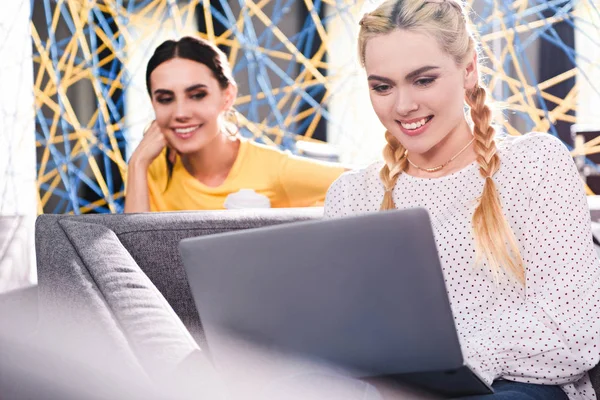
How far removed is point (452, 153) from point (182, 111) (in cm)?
104

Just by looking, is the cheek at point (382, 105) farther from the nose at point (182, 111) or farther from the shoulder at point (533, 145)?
the nose at point (182, 111)

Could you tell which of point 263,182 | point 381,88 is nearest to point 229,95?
point 263,182

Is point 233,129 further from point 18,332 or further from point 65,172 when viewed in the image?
point 65,172

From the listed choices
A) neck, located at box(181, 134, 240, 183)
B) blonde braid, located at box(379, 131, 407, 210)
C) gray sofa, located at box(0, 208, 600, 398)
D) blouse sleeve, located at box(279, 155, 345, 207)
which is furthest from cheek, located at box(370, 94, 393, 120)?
neck, located at box(181, 134, 240, 183)

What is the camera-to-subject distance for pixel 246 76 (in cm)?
357

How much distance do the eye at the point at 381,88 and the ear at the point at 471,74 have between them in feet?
0.47

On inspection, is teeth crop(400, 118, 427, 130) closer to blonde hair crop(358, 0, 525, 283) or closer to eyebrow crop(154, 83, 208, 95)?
blonde hair crop(358, 0, 525, 283)

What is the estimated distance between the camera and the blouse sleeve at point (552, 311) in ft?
3.62

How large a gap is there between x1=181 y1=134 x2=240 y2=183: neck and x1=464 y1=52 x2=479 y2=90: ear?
1.00 metres

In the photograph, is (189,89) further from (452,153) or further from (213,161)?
(452,153)

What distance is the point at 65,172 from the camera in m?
3.63

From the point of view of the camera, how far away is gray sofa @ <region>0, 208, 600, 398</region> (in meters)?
1.03

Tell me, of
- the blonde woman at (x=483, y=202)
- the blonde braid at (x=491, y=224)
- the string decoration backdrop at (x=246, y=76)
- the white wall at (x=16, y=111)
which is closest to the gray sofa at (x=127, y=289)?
the blonde woman at (x=483, y=202)

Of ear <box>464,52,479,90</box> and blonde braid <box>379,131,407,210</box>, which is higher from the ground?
ear <box>464,52,479,90</box>
